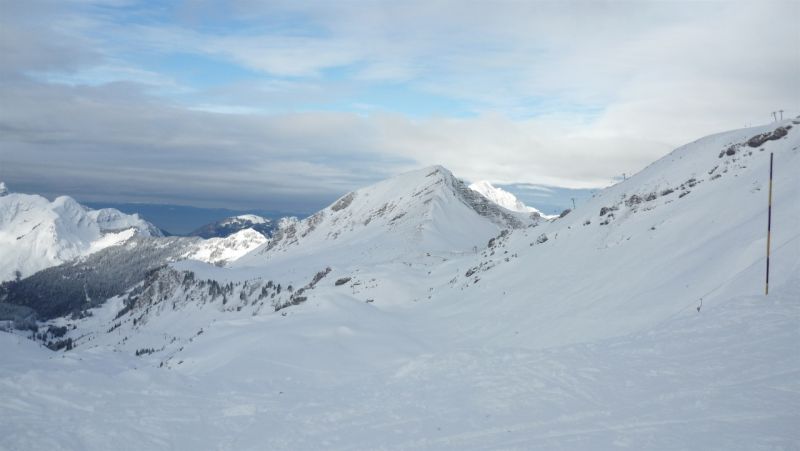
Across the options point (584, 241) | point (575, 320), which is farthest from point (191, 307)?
point (575, 320)

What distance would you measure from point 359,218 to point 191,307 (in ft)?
175

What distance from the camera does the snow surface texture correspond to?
1247 cm

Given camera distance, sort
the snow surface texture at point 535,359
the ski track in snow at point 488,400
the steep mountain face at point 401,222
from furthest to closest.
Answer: the steep mountain face at point 401,222 → the snow surface texture at point 535,359 → the ski track in snow at point 488,400

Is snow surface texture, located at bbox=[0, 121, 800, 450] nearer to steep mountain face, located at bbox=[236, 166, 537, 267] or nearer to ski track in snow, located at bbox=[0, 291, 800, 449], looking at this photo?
ski track in snow, located at bbox=[0, 291, 800, 449]

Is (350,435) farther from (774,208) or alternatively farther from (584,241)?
(584,241)

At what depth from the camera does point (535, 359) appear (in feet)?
56.4

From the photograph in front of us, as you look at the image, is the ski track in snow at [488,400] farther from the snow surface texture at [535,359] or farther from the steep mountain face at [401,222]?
the steep mountain face at [401,222]

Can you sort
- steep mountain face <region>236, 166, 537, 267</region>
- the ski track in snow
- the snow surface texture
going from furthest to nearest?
steep mountain face <region>236, 166, 537, 267</region>
the snow surface texture
the ski track in snow

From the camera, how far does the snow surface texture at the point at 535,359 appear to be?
40.9 feet

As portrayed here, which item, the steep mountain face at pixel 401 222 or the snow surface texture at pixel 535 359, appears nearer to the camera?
the snow surface texture at pixel 535 359

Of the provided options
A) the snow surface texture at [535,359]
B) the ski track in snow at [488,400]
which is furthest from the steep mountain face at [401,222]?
the ski track in snow at [488,400]

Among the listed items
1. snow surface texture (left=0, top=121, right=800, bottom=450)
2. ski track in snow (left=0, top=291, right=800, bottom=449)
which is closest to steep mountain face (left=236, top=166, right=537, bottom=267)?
snow surface texture (left=0, top=121, right=800, bottom=450)

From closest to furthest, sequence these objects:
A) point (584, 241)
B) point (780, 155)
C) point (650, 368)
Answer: point (650, 368) < point (780, 155) < point (584, 241)

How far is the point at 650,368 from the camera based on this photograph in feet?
48.9
